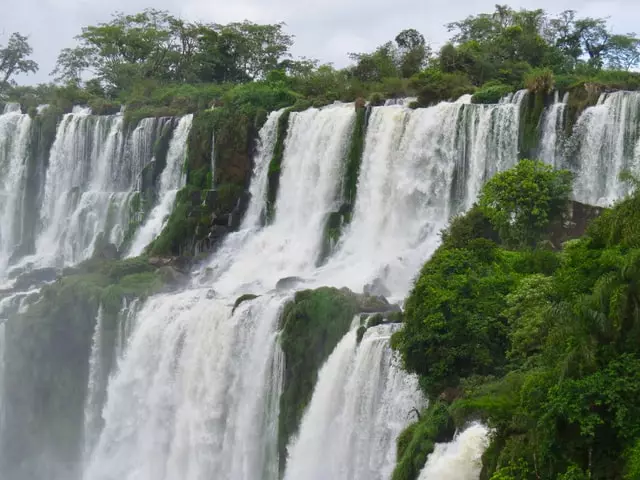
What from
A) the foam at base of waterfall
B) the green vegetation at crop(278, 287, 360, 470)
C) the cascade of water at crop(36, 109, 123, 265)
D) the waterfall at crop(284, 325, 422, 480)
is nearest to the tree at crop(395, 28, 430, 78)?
the cascade of water at crop(36, 109, 123, 265)

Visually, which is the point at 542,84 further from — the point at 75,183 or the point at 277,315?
the point at 75,183

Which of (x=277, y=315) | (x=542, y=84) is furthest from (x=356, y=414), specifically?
(x=542, y=84)

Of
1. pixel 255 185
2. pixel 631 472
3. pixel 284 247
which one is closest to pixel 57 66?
pixel 255 185

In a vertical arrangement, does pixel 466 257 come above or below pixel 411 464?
above

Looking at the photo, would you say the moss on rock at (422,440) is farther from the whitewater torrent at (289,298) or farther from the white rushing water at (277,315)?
the white rushing water at (277,315)

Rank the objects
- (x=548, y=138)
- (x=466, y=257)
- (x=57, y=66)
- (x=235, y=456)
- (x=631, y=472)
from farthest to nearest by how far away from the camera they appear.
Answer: (x=57, y=66) < (x=548, y=138) < (x=235, y=456) < (x=466, y=257) < (x=631, y=472)

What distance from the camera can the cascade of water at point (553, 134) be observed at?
27.0 meters

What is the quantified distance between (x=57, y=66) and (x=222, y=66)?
16.7m

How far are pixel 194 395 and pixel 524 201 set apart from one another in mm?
10503

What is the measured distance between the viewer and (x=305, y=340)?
22.6 metres

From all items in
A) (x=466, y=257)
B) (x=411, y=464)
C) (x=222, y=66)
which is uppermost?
(x=222, y=66)

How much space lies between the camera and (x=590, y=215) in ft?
80.4

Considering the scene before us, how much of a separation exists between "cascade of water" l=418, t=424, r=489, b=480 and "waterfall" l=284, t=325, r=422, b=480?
3335 millimetres

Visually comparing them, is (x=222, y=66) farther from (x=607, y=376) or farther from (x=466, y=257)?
(x=607, y=376)
